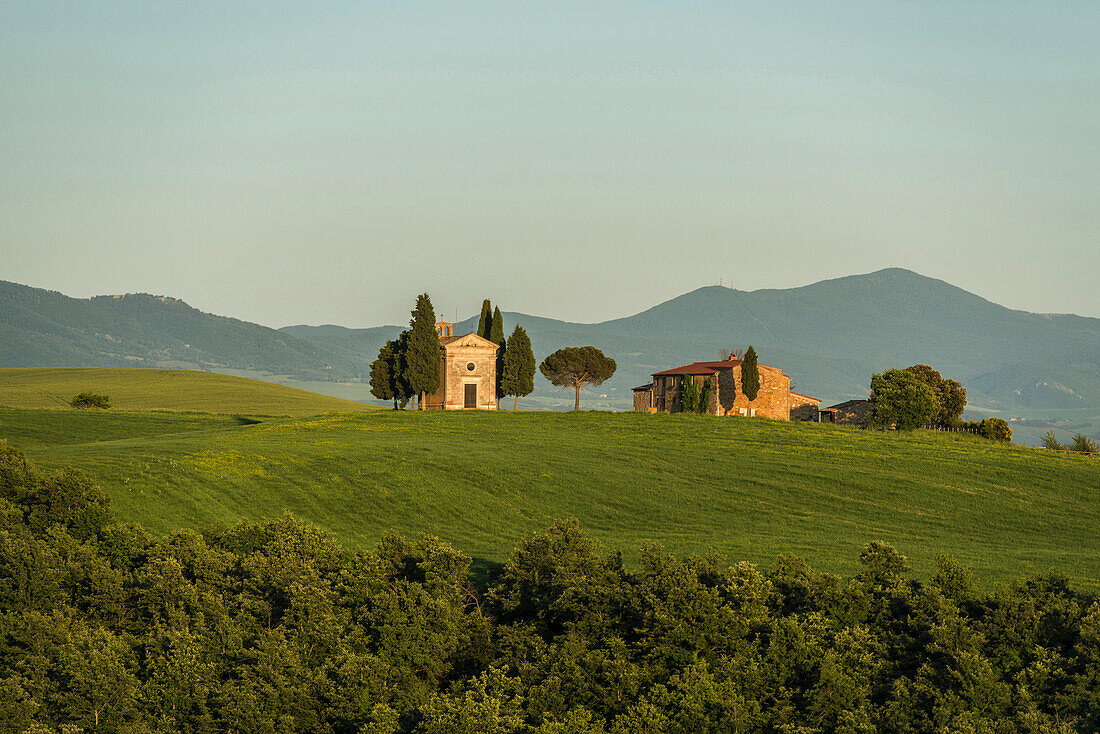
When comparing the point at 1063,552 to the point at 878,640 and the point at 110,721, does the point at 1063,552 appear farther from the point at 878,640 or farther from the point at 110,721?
the point at 110,721

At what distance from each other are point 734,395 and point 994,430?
2510cm

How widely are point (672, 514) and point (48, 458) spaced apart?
84.8 feet

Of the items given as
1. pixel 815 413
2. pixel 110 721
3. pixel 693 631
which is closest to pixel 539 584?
pixel 693 631

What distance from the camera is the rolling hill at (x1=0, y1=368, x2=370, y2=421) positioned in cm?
11650

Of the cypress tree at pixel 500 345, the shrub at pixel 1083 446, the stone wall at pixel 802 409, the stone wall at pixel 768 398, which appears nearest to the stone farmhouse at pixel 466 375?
the cypress tree at pixel 500 345

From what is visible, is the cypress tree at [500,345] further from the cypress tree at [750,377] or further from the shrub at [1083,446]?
the shrub at [1083,446]

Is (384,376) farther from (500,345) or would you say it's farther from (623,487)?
(623,487)

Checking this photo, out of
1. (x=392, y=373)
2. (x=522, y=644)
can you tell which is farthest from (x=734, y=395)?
(x=522, y=644)

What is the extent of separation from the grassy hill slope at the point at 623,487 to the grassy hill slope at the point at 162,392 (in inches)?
2011

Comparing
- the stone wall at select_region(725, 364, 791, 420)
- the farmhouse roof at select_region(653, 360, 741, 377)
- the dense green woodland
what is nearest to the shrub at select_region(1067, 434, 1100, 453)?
the stone wall at select_region(725, 364, 791, 420)

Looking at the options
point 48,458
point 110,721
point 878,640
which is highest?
point 48,458

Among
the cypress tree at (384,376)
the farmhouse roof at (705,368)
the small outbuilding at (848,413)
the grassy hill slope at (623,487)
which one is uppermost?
the farmhouse roof at (705,368)

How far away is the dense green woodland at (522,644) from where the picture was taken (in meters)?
24.0

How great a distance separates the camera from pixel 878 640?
26156mm
